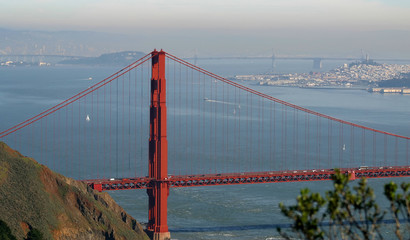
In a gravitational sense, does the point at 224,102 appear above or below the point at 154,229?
above

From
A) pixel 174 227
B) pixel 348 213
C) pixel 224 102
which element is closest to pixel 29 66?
pixel 224 102

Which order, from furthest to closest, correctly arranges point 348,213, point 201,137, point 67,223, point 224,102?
point 224,102 → point 201,137 → point 67,223 → point 348,213

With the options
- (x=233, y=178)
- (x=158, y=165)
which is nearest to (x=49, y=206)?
(x=158, y=165)

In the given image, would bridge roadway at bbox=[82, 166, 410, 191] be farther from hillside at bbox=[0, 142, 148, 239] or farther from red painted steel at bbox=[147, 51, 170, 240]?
hillside at bbox=[0, 142, 148, 239]

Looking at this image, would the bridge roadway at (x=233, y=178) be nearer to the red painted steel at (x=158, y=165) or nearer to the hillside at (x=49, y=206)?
the red painted steel at (x=158, y=165)

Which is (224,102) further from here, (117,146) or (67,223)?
(67,223)

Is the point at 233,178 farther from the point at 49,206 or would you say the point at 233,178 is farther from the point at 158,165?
the point at 49,206

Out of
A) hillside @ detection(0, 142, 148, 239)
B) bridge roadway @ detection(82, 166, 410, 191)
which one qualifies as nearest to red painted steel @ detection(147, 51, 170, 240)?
bridge roadway @ detection(82, 166, 410, 191)
